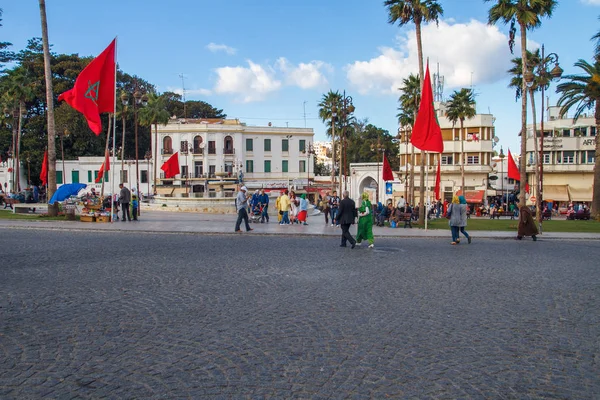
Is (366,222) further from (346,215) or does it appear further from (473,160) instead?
(473,160)

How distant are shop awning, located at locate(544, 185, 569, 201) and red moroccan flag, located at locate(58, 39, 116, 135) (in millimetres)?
48312

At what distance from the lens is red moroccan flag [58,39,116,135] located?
2105 centimetres

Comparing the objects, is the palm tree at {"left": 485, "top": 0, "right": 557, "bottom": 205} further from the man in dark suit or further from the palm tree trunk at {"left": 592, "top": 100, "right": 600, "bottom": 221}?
the man in dark suit

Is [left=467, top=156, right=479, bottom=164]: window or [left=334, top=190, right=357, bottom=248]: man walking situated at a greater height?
[left=467, top=156, right=479, bottom=164]: window

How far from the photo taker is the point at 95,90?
21.6 m

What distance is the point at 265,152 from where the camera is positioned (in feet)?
227

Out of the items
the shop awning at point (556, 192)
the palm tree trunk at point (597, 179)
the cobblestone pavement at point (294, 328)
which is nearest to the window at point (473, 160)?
the shop awning at point (556, 192)

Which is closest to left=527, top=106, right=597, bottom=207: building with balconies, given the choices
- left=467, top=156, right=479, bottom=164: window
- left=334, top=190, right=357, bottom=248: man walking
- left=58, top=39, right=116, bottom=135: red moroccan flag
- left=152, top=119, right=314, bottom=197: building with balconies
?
left=467, top=156, right=479, bottom=164: window

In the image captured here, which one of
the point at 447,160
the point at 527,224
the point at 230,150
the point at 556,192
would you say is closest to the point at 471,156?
the point at 447,160

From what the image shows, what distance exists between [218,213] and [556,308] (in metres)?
30.1

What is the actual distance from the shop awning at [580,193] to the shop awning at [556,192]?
2.18 ft

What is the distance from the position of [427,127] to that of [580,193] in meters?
42.9

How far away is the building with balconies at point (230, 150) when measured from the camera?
66938 mm

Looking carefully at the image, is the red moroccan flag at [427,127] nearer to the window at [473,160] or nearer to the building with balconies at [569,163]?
the building with balconies at [569,163]
